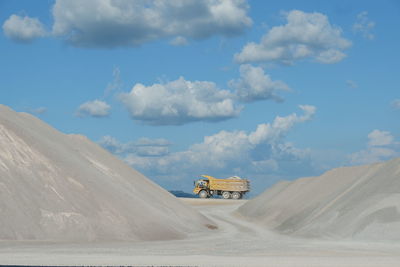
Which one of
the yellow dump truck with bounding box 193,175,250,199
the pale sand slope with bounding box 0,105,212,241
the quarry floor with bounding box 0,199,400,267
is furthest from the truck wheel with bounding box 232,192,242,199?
the quarry floor with bounding box 0,199,400,267

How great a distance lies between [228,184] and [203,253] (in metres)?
51.9

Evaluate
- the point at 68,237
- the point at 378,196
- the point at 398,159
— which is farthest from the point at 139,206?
the point at 398,159

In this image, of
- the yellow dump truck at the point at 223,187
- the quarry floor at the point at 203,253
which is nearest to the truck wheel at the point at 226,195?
the yellow dump truck at the point at 223,187

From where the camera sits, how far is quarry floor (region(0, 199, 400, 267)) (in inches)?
786

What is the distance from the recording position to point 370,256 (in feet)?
73.9

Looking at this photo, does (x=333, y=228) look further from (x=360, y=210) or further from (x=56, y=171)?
(x=56, y=171)

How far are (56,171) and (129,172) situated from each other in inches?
592

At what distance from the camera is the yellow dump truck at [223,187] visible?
74938mm

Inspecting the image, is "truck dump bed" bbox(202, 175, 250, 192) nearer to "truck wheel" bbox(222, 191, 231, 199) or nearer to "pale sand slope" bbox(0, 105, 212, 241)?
"truck wheel" bbox(222, 191, 231, 199)

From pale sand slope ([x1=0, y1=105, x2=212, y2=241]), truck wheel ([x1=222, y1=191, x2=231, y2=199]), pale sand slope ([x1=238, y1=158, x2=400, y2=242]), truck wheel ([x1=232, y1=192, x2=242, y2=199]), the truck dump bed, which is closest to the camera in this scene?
pale sand slope ([x1=0, y1=105, x2=212, y2=241])

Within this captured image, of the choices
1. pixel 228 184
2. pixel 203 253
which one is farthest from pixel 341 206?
pixel 228 184

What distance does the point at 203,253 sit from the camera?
76.8ft

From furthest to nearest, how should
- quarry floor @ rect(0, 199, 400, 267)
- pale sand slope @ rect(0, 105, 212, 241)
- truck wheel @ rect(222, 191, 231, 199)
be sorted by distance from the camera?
1. truck wheel @ rect(222, 191, 231, 199)
2. pale sand slope @ rect(0, 105, 212, 241)
3. quarry floor @ rect(0, 199, 400, 267)

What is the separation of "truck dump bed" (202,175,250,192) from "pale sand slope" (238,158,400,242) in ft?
45.9
